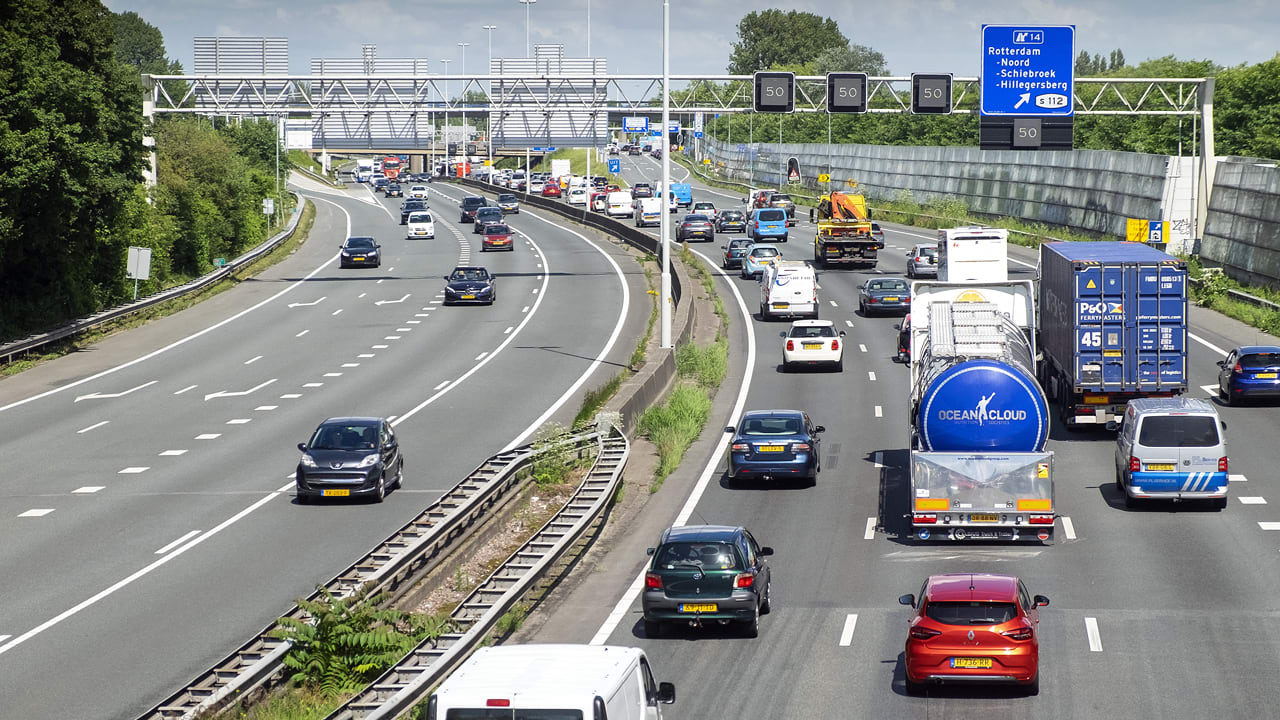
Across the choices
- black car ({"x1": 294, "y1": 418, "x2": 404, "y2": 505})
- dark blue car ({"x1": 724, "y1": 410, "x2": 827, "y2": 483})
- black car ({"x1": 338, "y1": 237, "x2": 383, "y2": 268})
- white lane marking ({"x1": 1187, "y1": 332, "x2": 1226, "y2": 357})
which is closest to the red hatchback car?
dark blue car ({"x1": 724, "y1": 410, "x2": 827, "y2": 483})

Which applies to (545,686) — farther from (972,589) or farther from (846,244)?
(846,244)

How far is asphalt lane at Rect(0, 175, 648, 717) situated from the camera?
70.2 feet

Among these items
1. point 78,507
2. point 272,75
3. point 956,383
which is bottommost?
point 78,507

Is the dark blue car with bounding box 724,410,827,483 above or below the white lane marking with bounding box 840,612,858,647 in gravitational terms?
above

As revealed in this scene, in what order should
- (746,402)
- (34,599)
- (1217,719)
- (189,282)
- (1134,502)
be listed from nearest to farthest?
(1217,719)
(34,599)
(1134,502)
(746,402)
(189,282)

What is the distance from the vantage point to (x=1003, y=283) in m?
36.3

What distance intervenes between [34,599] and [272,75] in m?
49.4

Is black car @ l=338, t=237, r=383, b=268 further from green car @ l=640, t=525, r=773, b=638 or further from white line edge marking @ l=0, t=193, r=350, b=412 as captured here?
green car @ l=640, t=525, r=773, b=638

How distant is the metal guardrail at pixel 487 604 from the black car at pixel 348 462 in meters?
4.21

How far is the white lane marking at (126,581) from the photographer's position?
21141 millimetres

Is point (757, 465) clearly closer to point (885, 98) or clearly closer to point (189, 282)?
point (189, 282)

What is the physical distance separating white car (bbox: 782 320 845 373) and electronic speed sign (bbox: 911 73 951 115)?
14408 mm

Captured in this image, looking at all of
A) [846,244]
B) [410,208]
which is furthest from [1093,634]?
[410,208]

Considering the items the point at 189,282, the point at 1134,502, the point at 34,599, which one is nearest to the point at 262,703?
the point at 34,599
